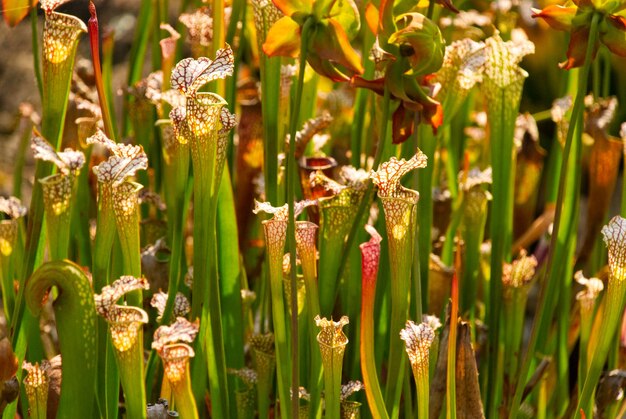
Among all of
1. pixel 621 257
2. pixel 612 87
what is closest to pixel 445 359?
pixel 621 257

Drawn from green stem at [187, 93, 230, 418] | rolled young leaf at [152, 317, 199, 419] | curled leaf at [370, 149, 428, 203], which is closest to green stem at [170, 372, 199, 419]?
rolled young leaf at [152, 317, 199, 419]

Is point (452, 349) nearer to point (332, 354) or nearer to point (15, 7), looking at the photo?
point (332, 354)

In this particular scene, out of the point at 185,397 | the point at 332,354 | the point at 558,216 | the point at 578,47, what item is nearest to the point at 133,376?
the point at 185,397

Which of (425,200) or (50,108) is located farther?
(425,200)

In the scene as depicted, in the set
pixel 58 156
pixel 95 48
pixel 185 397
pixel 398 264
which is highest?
pixel 95 48

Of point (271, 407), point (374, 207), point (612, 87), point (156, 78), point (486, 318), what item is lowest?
point (271, 407)

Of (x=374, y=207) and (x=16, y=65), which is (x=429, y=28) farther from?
(x=16, y=65)

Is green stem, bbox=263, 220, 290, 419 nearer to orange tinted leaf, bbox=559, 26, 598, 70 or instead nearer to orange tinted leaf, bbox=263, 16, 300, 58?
orange tinted leaf, bbox=263, 16, 300, 58
